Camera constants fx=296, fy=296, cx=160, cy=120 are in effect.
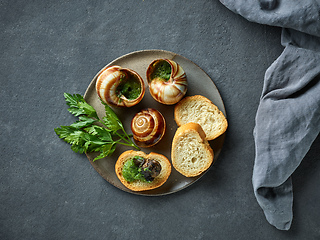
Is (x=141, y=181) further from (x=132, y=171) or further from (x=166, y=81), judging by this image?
(x=166, y=81)

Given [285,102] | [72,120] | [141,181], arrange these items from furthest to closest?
[72,120]
[141,181]
[285,102]

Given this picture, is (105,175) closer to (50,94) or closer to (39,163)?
(39,163)

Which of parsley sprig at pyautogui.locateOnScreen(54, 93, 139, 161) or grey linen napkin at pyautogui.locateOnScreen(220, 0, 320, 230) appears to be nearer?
grey linen napkin at pyautogui.locateOnScreen(220, 0, 320, 230)

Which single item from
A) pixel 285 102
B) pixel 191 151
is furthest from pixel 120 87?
pixel 285 102

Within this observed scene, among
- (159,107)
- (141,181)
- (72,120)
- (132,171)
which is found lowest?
(141,181)

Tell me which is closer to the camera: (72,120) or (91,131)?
(91,131)

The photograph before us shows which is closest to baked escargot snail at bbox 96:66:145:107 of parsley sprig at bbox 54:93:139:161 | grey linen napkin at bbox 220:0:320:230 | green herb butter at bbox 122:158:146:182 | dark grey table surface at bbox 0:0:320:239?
parsley sprig at bbox 54:93:139:161

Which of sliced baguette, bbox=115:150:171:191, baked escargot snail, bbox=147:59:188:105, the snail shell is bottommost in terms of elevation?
sliced baguette, bbox=115:150:171:191

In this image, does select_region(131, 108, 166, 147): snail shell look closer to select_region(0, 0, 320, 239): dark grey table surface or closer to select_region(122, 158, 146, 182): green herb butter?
select_region(122, 158, 146, 182): green herb butter
